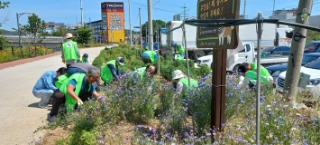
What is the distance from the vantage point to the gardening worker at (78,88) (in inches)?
175

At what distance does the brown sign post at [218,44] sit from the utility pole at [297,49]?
2163 millimetres

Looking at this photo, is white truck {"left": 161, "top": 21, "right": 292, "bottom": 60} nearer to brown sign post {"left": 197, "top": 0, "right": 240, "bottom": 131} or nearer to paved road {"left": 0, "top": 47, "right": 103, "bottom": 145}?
paved road {"left": 0, "top": 47, "right": 103, "bottom": 145}

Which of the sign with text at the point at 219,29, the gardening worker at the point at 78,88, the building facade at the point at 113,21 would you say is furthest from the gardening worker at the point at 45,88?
the building facade at the point at 113,21

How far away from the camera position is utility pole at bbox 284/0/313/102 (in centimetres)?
479

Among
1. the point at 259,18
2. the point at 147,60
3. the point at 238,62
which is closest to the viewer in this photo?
the point at 259,18

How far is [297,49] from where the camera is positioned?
4.91 m

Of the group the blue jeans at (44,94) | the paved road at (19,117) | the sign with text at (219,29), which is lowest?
the paved road at (19,117)

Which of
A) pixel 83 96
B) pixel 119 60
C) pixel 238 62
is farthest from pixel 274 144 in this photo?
pixel 238 62

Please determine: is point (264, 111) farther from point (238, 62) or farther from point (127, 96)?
point (238, 62)

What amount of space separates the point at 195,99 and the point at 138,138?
3.24 ft

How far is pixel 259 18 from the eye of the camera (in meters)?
2.03

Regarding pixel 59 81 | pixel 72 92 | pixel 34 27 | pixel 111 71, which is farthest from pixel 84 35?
pixel 72 92

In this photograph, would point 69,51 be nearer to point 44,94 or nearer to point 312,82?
point 44,94

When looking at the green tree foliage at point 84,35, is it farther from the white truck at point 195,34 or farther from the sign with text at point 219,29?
the sign with text at point 219,29
